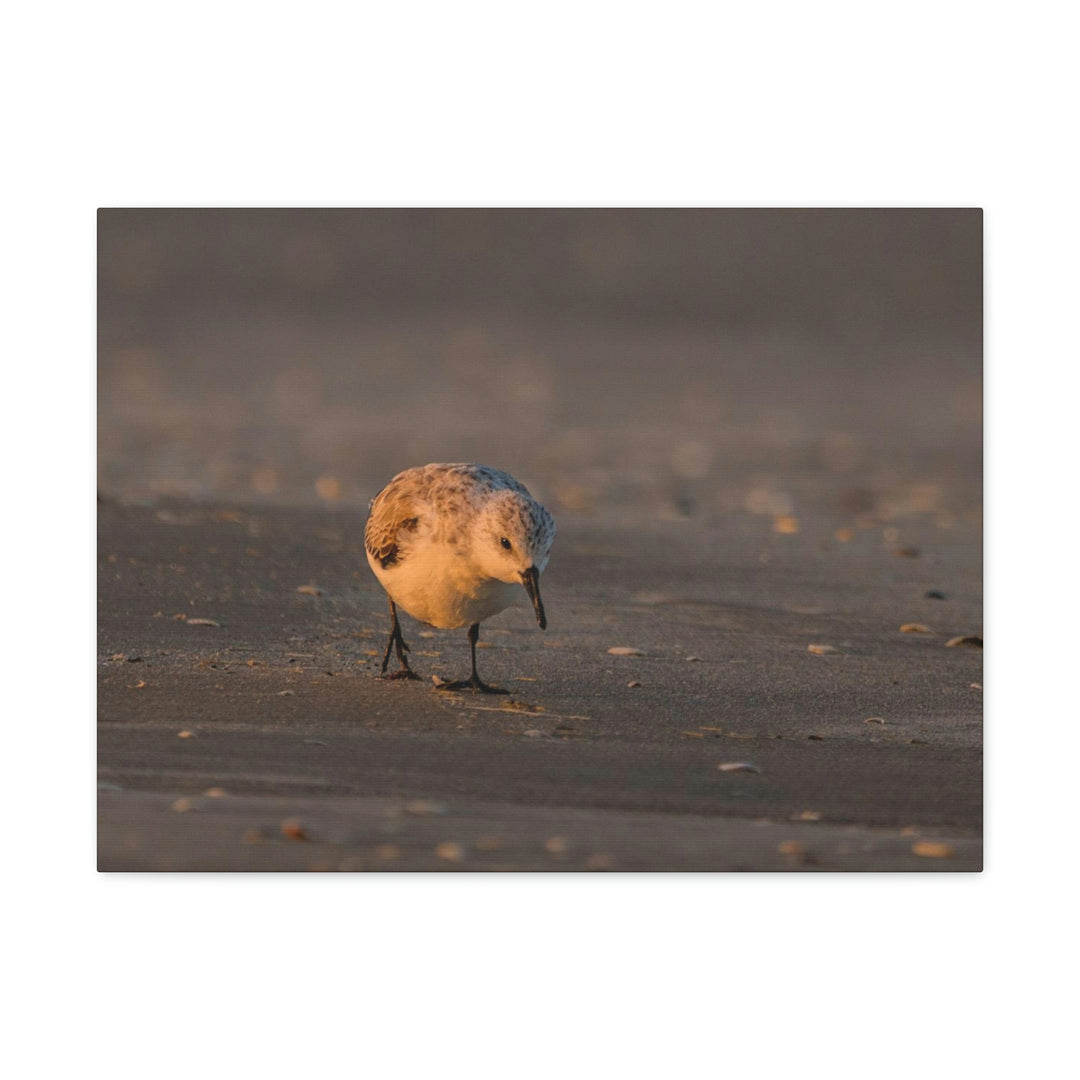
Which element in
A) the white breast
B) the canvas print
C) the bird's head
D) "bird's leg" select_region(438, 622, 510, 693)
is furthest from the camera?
"bird's leg" select_region(438, 622, 510, 693)

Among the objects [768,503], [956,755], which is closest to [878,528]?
[768,503]

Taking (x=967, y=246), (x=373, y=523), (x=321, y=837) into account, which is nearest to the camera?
(x=321, y=837)

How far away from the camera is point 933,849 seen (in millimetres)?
5770

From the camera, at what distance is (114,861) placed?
221 inches

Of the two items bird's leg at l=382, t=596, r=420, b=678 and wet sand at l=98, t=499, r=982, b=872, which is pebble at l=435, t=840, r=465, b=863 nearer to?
Answer: wet sand at l=98, t=499, r=982, b=872

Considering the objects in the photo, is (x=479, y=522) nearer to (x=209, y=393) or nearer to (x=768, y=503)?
(x=768, y=503)

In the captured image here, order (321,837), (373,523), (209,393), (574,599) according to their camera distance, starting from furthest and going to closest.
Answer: (209,393) → (574,599) → (373,523) → (321,837)

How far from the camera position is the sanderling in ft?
20.1

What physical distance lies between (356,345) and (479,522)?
6.42 meters

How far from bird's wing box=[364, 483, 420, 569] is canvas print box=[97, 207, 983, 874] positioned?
0.02 metres

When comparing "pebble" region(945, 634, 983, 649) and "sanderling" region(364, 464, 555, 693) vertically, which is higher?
"sanderling" region(364, 464, 555, 693)

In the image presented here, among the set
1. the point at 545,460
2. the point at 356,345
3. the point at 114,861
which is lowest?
the point at 114,861

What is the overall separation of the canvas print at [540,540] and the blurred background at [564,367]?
1.4 inches

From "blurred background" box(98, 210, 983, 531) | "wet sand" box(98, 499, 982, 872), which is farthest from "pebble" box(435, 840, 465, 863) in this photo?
"blurred background" box(98, 210, 983, 531)
